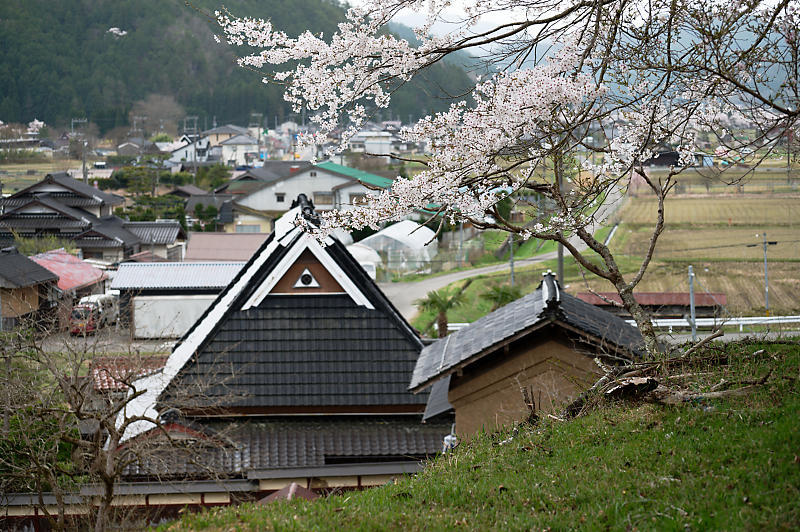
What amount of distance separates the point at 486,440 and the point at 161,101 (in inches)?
4627

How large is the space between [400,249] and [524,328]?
119 feet

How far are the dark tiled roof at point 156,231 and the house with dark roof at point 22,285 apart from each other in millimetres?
14112

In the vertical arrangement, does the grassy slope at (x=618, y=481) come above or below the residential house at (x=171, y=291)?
above

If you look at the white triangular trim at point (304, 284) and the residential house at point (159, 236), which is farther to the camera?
the residential house at point (159, 236)

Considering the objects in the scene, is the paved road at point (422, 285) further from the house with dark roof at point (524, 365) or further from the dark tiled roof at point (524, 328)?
the house with dark roof at point (524, 365)

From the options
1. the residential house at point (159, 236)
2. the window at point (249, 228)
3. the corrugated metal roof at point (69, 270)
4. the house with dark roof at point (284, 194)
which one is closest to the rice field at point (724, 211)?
the house with dark roof at point (284, 194)

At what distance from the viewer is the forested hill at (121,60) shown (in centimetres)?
9844

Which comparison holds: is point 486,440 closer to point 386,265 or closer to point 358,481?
point 358,481

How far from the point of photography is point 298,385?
39.3 feet

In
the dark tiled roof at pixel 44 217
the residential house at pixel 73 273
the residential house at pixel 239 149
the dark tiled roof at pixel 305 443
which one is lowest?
the dark tiled roof at pixel 305 443

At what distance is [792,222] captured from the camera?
4381 centimetres

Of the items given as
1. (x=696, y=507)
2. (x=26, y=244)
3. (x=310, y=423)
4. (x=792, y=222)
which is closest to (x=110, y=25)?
(x=26, y=244)

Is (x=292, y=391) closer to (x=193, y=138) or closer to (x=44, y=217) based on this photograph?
(x=44, y=217)

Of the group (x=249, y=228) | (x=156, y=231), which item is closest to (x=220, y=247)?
(x=156, y=231)
